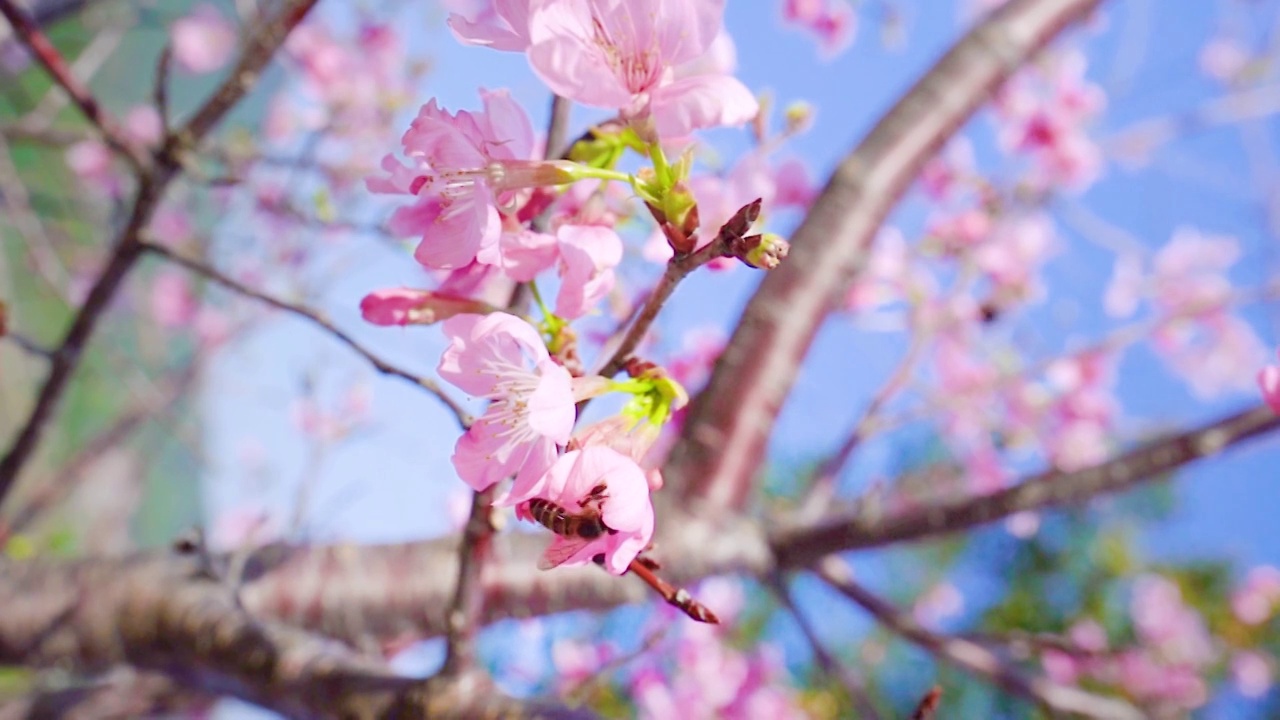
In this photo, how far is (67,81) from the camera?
92 cm

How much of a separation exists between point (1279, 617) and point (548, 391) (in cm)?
607

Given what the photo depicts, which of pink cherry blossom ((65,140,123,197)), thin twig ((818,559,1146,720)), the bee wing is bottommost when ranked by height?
the bee wing

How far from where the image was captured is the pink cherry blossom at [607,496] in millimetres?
380

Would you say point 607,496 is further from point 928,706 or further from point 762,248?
point 928,706

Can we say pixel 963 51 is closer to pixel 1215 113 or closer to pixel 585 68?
pixel 1215 113

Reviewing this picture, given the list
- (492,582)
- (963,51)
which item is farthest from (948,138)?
(492,582)

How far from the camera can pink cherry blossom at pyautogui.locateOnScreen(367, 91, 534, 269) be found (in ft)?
1.30

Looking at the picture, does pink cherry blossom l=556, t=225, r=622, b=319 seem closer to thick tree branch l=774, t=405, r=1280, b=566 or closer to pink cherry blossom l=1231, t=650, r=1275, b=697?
thick tree branch l=774, t=405, r=1280, b=566

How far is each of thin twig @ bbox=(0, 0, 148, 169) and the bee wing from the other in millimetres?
794

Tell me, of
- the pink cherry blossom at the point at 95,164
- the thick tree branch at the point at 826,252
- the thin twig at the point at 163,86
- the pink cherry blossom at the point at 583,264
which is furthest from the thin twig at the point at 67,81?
the pink cherry blossom at the point at 95,164

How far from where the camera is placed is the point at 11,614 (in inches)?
44.2

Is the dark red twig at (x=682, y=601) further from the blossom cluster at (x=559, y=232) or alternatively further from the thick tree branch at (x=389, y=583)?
the thick tree branch at (x=389, y=583)

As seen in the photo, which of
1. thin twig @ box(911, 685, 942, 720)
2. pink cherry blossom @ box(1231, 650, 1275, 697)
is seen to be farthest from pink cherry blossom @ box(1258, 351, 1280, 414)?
pink cherry blossom @ box(1231, 650, 1275, 697)

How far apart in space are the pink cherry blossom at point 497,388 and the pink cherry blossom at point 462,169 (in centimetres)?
4
